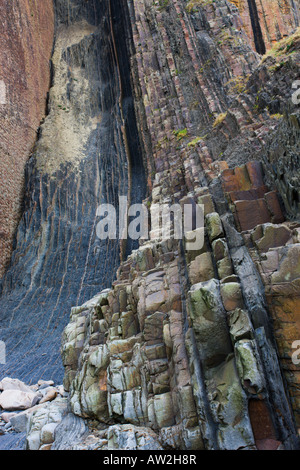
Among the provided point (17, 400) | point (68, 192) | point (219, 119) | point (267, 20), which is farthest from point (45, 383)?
point (267, 20)

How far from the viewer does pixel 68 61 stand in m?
27.5

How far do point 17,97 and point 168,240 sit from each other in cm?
1867

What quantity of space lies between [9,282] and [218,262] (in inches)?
640

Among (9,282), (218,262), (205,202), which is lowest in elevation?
(218,262)

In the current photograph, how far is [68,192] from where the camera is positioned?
22.3 metres

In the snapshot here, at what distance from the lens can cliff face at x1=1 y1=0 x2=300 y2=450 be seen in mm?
5730

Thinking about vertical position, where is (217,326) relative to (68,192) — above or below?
below

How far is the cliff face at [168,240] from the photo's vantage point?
573cm

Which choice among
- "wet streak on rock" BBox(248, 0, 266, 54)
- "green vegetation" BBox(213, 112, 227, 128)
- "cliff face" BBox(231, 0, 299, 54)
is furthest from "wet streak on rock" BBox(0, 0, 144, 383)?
"wet streak on rock" BBox(248, 0, 266, 54)

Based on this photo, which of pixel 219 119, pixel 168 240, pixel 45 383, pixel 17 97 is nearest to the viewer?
pixel 168 240

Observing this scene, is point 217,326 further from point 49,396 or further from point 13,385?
point 13,385

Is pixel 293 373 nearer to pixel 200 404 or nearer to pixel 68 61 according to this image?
pixel 200 404

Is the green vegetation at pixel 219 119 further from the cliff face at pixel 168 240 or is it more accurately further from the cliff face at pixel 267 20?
the cliff face at pixel 267 20

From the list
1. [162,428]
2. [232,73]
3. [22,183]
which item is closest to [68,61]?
[22,183]
